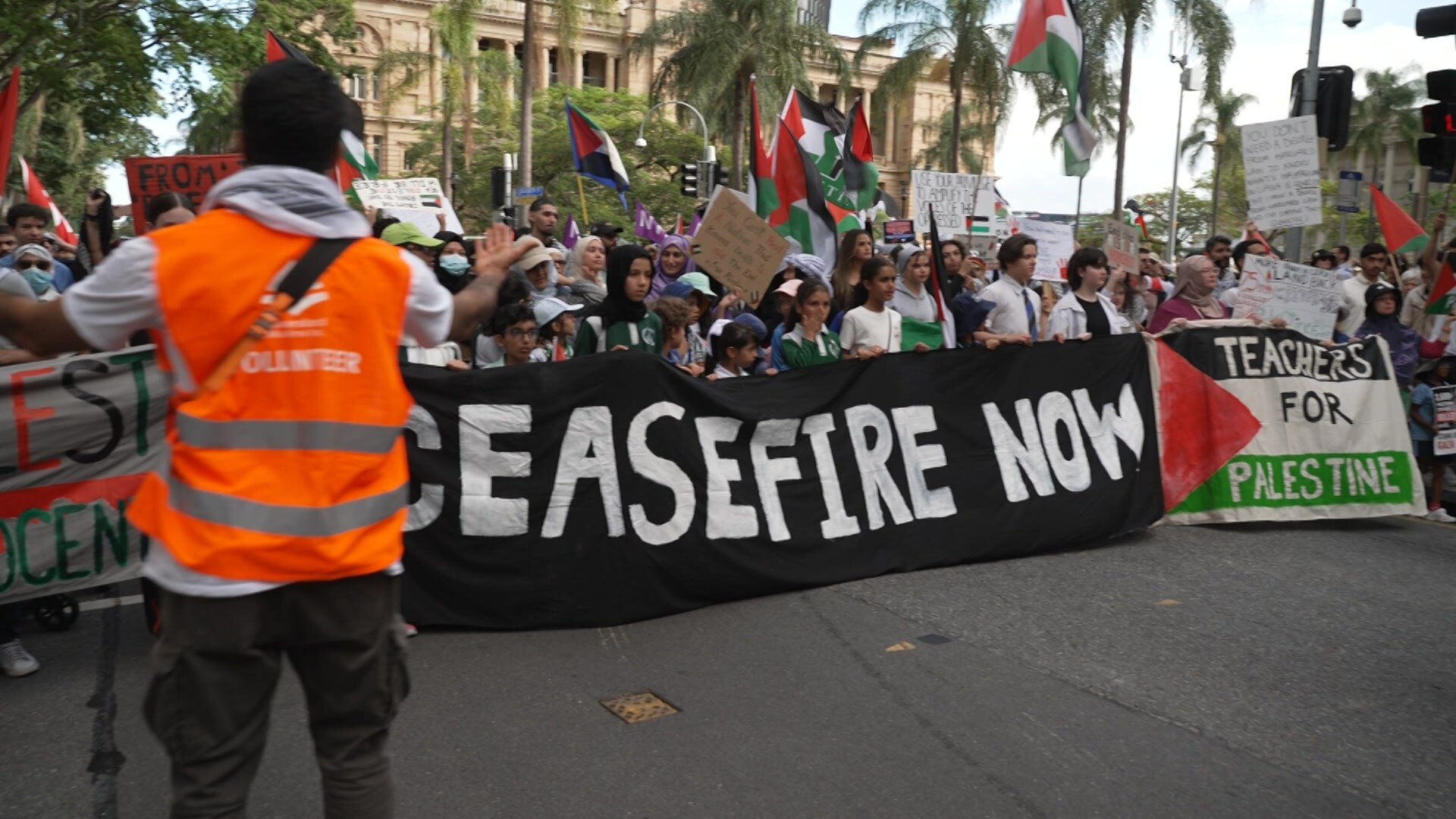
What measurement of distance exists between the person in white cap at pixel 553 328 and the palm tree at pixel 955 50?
32.4 metres

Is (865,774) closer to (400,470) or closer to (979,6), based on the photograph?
(400,470)

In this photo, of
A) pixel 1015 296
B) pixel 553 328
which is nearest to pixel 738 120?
pixel 1015 296

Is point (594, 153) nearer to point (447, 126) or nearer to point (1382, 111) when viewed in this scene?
point (447, 126)

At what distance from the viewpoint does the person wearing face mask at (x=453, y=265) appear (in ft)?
25.9

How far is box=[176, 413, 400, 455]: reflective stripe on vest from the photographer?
2391 mm

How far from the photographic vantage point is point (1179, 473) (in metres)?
7.66

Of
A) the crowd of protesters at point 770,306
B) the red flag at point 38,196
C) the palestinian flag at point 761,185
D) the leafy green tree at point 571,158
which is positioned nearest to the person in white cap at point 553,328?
the crowd of protesters at point 770,306

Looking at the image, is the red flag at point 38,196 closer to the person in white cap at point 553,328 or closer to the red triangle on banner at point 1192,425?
the person in white cap at point 553,328

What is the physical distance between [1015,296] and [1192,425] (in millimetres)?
1342

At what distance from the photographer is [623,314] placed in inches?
273

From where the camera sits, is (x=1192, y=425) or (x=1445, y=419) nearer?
(x=1192, y=425)

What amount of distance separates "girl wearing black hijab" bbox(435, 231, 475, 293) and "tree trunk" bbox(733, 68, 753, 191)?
26161mm

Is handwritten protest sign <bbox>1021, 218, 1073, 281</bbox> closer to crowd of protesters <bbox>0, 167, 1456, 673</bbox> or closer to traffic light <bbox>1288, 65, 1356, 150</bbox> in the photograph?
crowd of protesters <bbox>0, 167, 1456, 673</bbox>

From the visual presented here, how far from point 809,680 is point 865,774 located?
2.91 feet
